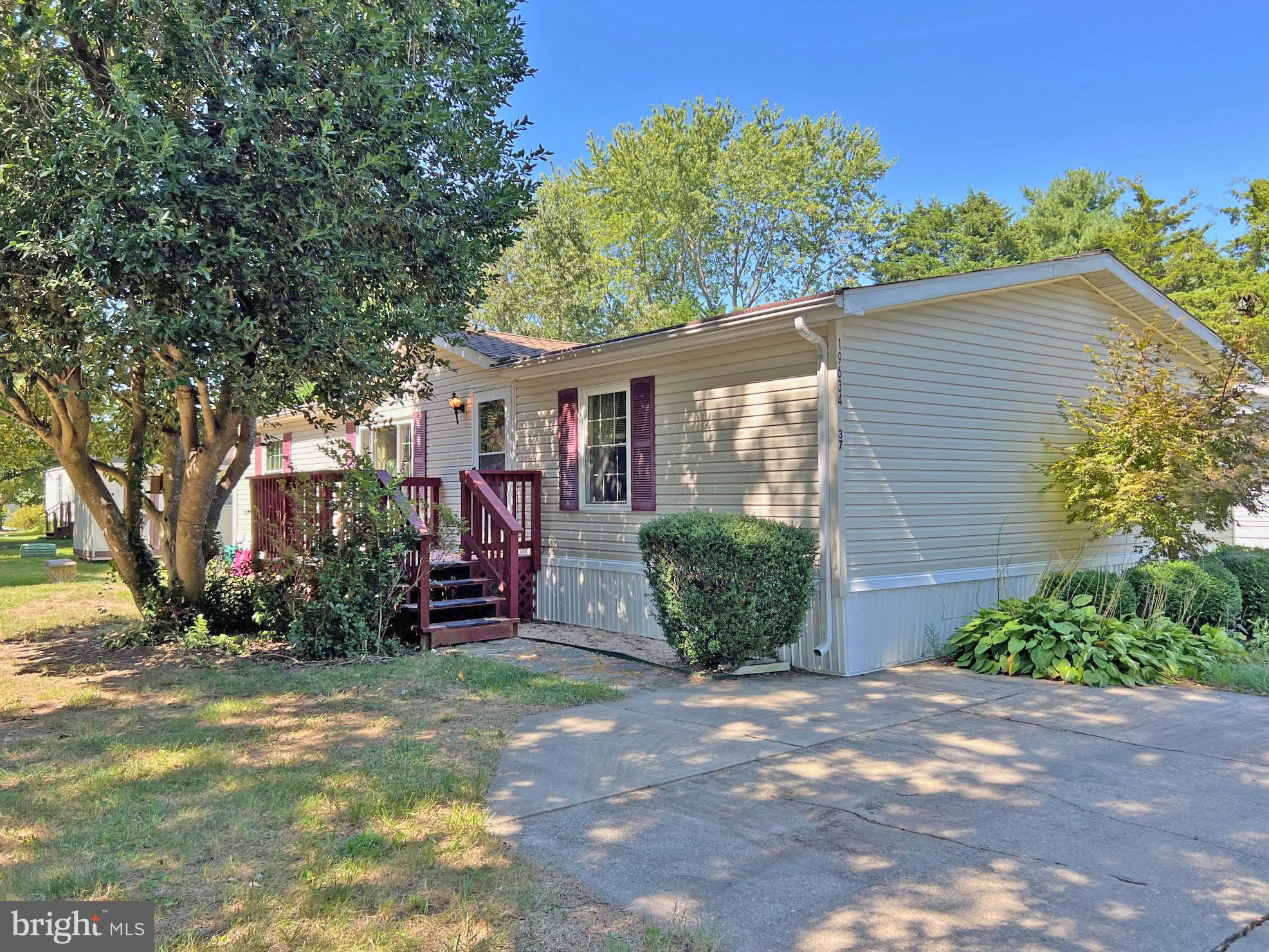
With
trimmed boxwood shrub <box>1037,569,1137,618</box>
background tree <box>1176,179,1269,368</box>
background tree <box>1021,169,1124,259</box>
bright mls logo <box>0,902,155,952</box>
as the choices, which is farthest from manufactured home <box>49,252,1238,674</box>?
background tree <box>1021,169,1124,259</box>

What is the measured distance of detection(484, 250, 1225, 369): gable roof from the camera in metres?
7.18

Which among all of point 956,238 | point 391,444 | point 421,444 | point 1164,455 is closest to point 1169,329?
point 1164,455

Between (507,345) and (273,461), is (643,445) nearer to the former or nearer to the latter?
(507,345)

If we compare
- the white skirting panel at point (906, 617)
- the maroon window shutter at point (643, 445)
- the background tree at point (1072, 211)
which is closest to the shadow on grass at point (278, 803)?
the white skirting panel at point (906, 617)

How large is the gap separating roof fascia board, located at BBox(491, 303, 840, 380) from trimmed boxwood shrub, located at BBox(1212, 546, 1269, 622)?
6.18 metres

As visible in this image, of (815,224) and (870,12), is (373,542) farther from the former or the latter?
(815,224)

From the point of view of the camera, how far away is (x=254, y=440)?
9289mm

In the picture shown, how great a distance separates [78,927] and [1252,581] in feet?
36.6

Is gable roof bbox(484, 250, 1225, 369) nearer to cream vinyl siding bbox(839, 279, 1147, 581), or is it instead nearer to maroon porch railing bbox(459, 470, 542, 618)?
cream vinyl siding bbox(839, 279, 1147, 581)

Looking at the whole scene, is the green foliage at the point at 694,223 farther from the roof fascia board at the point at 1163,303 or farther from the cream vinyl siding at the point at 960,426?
the cream vinyl siding at the point at 960,426

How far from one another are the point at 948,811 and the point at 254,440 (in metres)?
7.95

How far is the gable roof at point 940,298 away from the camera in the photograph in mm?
7176

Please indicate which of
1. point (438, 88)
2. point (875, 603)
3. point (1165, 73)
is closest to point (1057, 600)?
point (875, 603)

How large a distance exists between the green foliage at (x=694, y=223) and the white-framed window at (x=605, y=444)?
A: 71.1 feet
